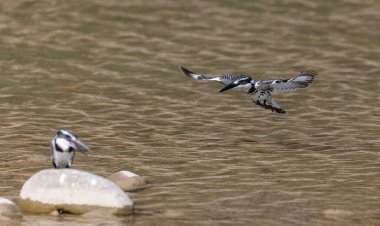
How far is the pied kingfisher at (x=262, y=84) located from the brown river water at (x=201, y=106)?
852mm

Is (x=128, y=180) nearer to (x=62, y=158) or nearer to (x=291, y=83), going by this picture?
(x=62, y=158)

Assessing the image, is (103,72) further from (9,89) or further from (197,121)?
(197,121)

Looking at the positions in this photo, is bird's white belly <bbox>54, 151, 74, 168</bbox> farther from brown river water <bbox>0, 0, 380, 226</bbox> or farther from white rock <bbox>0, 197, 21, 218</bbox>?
white rock <bbox>0, 197, 21, 218</bbox>

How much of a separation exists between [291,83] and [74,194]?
5.26 meters

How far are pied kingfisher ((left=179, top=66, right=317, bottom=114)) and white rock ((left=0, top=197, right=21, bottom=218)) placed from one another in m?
4.62

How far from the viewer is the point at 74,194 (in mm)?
13875

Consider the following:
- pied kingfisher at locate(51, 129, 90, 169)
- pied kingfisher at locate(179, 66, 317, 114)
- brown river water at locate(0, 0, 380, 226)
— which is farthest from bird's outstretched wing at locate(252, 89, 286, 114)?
pied kingfisher at locate(51, 129, 90, 169)

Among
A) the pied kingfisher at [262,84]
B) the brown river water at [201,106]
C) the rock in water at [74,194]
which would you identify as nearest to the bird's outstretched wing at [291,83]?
the pied kingfisher at [262,84]

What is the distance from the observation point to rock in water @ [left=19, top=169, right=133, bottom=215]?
13852 millimetres

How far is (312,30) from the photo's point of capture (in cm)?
2800

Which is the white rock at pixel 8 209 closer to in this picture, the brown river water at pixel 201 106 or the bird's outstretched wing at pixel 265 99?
the brown river water at pixel 201 106

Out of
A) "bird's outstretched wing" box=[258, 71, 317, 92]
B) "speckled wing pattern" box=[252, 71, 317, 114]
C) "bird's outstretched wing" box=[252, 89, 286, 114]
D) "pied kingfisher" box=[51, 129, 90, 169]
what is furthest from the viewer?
"bird's outstretched wing" box=[252, 89, 286, 114]

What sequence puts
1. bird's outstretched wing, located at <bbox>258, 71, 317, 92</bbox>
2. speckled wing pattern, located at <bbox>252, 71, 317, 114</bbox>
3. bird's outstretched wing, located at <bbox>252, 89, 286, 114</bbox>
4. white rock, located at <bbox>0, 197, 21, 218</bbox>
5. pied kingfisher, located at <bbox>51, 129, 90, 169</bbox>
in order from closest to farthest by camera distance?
white rock, located at <bbox>0, 197, 21, 218</bbox> → pied kingfisher, located at <bbox>51, 129, 90, 169</bbox> → bird's outstretched wing, located at <bbox>258, 71, 317, 92</bbox> → speckled wing pattern, located at <bbox>252, 71, 317, 114</bbox> → bird's outstretched wing, located at <bbox>252, 89, 286, 114</bbox>

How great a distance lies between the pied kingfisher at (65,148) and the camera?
14555mm
